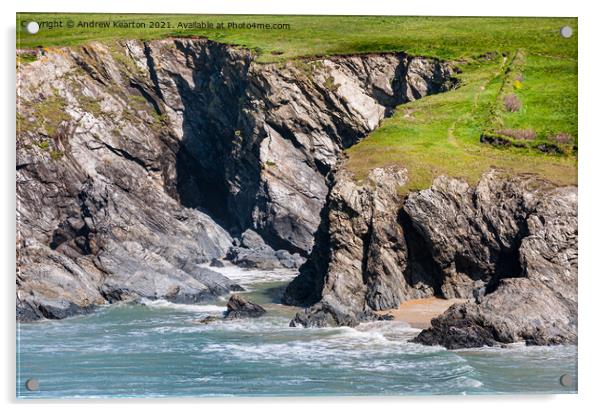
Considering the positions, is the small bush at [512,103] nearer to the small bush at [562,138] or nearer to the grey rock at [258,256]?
the small bush at [562,138]

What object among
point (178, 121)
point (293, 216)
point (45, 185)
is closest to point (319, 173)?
point (293, 216)

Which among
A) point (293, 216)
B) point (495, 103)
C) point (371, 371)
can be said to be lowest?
point (371, 371)

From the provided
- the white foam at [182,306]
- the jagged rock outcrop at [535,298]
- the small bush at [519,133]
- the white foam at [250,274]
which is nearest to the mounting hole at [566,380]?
the jagged rock outcrop at [535,298]

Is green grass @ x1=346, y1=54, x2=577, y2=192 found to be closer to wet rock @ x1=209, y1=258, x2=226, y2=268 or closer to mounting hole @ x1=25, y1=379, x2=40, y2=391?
wet rock @ x1=209, y1=258, x2=226, y2=268

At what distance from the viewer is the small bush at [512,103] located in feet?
152

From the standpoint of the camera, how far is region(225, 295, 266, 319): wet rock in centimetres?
4494

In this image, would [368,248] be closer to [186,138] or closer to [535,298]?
[535,298]

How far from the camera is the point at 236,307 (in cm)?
4522

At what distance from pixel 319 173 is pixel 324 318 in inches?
916

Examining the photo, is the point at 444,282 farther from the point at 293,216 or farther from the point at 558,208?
the point at 293,216

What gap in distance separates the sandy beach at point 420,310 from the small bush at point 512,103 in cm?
833

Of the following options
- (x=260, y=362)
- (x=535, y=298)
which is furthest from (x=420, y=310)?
(x=260, y=362)

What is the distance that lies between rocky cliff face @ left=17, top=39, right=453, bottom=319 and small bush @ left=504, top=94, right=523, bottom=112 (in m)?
9.34

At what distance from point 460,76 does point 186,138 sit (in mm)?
19071
